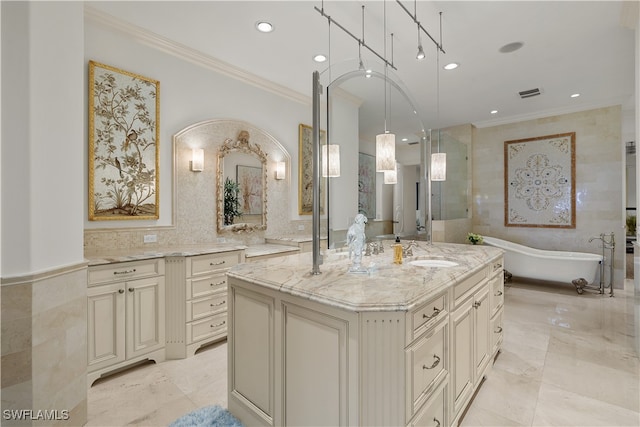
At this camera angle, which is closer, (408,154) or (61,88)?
(61,88)

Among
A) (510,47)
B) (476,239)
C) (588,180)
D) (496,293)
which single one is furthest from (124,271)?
(588,180)

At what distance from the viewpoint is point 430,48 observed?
3057 mm

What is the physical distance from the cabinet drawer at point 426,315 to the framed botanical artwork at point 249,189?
2.68m

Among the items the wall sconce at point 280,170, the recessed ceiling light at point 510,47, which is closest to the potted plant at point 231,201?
the wall sconce at point 280,170

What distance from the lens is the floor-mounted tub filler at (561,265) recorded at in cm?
438

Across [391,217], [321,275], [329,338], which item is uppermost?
[391,217]

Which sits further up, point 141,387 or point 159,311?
point 159,311

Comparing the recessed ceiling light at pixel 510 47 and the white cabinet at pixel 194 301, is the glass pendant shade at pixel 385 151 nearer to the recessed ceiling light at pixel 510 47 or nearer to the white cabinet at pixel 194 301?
the white cabinet at pixel 194 301

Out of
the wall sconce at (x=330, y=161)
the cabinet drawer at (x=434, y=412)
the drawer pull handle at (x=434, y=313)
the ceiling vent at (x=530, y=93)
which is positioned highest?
the ceiling vent at (x=530, y=93)

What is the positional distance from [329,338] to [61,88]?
201cm

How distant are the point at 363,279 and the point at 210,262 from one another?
1.74m

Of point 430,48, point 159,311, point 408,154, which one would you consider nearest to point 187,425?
point 159,311

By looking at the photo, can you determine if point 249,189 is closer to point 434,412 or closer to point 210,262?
point 210,262

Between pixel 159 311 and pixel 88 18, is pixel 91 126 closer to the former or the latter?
pixel 88 18
